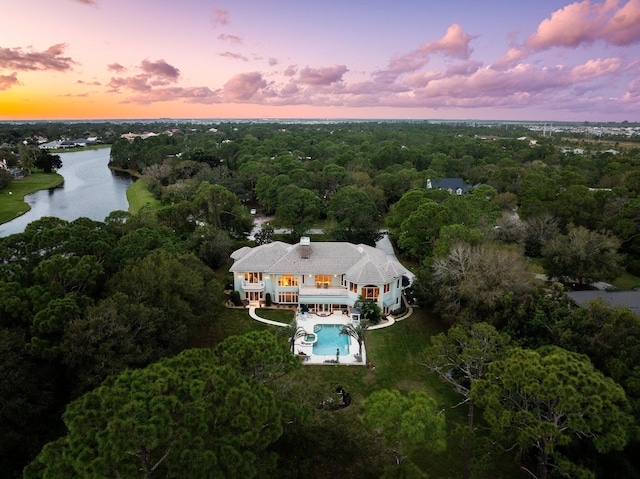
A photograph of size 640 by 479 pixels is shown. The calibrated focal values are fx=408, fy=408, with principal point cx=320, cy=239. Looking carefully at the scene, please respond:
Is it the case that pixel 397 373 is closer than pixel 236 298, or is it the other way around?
pixel 397 373

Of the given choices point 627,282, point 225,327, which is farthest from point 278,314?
point 627,282

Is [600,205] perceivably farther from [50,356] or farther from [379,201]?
[50,356]

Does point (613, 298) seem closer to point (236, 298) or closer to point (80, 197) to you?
point (236, 298)

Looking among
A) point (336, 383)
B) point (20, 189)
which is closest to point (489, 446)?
point (336, 383)

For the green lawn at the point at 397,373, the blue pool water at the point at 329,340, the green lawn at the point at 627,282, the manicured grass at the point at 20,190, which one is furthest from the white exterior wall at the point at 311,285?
the manicured grass at the point at 20,190

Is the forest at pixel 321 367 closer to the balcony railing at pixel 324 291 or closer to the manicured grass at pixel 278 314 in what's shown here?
the manicured grass at pixel 278 314
